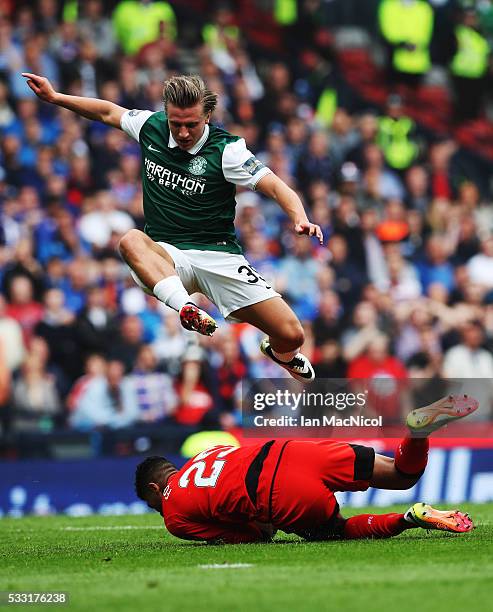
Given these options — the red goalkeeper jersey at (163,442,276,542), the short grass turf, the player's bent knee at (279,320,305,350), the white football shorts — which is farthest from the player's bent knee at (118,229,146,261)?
the short grass turf

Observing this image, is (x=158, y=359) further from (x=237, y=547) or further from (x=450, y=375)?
(x=237, y=547)

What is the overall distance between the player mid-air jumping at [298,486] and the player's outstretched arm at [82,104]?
2779 mm

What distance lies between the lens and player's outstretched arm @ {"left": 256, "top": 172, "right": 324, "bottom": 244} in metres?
8.34

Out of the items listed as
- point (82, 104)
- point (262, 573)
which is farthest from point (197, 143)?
point (262, 573)

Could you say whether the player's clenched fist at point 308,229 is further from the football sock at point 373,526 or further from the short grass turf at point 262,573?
A: the short grass turf at point 262,573

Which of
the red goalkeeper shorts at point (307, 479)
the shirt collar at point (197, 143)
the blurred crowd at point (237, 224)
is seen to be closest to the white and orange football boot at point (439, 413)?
the red goalkeeper shorts at point (307, 479)

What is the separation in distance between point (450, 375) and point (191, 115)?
272 inches

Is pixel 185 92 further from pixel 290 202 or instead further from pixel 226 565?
pixel 226 565

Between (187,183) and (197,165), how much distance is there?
5.9 inches

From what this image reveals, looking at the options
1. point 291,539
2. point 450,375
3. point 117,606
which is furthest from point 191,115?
point 450,375

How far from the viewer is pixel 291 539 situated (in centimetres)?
888

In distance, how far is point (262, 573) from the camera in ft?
22.4

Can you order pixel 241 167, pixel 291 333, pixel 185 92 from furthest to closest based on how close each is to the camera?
pixel 291 333 → pixel 241 167 → pixel 185 92

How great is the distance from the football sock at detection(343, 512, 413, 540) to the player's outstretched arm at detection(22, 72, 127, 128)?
3450mm
